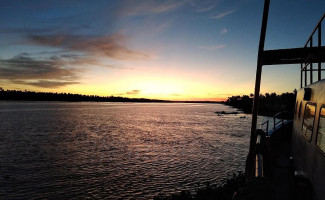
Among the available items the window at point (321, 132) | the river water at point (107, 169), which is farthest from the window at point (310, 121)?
the river water at point (107, 169)

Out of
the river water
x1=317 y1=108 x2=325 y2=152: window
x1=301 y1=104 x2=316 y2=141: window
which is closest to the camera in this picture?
x1=317 y1=108 x2=325 y2=152: window

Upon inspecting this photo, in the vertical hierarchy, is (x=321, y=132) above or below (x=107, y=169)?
above

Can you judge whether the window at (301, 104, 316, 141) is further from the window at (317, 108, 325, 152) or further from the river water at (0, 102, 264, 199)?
the river water at (0, 102, 264, 199)

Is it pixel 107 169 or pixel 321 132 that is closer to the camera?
pixel 321 132

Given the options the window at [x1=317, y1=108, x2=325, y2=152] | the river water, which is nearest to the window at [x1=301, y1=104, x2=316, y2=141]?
the window at [x1=317, y1=108, x2=325, y2=152]

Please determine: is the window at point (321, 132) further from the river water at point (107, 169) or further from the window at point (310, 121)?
the river water at point (107, 169)

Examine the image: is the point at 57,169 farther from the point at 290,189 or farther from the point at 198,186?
the point at 290,189

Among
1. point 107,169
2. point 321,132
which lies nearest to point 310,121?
point 321,132

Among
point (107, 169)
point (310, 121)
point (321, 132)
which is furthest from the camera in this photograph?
point (107, 169)

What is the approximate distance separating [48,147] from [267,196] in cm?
2771

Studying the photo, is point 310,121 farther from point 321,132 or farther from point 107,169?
point 107,169

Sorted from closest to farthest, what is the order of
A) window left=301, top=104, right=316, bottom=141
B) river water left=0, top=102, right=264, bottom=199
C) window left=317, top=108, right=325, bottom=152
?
window left=317, top=108, right=325, bottom=152, window left=301, top=104, right=316, bottom=141, river water left=0, top=102, right=264, bottom=199

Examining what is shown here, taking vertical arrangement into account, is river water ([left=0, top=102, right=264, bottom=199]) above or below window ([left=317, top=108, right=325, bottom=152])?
below

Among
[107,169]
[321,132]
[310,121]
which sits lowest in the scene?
[107,169]
